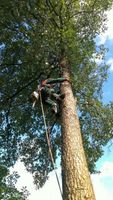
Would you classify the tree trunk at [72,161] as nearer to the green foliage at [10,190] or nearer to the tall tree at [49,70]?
the tall tree at [49,70]

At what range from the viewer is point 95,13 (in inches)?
573

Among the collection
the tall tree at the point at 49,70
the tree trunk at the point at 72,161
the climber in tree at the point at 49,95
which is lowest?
the tree trunk at the point at 72,161

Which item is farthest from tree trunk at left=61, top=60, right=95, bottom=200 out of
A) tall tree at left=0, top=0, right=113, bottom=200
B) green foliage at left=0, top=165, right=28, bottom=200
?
green foliage at left=0, top=165, right=28, bottom=200

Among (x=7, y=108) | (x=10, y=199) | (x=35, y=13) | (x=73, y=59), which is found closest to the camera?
(x=73, y=59)

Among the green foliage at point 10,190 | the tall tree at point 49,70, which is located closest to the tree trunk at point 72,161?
the tall tree at point 49,70

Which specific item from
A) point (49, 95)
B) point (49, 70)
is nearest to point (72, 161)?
point (49, 95)

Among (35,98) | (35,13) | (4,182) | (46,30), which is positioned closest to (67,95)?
(35,98)

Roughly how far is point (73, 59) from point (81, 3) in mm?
2842

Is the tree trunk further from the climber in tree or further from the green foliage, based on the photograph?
the green foliage

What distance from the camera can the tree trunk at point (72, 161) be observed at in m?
8.48

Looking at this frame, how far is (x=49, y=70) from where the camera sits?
1410cm

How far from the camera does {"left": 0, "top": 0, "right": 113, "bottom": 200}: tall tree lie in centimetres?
→ 1292

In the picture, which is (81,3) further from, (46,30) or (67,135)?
(67,135)

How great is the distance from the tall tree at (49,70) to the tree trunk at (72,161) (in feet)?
0.11
